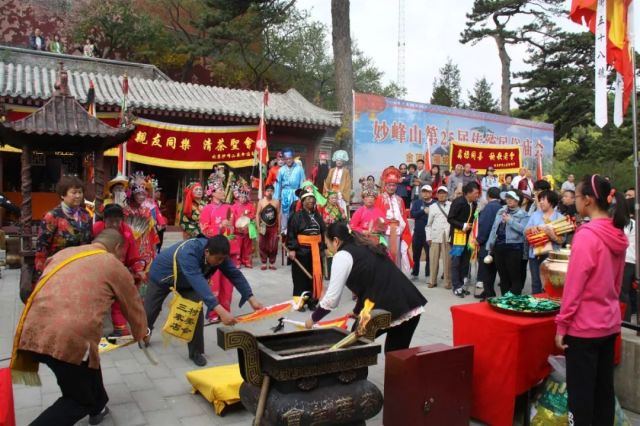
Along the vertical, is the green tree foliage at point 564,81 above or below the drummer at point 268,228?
above

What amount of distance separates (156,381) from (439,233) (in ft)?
17.8

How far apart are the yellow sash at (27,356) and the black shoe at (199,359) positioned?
193cm

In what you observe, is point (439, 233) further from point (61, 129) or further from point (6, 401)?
point (6, 401)

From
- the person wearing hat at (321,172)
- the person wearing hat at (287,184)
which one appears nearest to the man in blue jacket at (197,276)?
the person wearing hat at (287,184)

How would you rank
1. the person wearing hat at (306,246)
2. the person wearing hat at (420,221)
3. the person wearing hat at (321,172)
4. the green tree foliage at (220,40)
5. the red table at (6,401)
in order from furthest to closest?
the green tree foliage at (220,40) → the person wearing hat at (321,172) → the person wearing hat at (420,221) → the person wearing hat at (306,246) → the red table at (6,401)

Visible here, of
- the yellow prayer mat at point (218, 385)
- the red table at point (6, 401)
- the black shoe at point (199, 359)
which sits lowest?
the black shoe at point (199, 359)

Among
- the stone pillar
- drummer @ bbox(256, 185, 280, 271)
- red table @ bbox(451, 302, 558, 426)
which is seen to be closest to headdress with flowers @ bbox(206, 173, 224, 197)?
drummer @ bbox(256, 185, 280, 271)

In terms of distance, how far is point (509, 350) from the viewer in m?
3.46

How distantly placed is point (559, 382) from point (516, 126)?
17098mm

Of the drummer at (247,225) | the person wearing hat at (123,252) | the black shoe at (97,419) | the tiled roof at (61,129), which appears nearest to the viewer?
the black shoe at (97,419)

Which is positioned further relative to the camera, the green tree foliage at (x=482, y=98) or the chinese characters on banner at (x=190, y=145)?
the green tree foliage at (x=482, y=98)

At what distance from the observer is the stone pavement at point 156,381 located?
150 inches

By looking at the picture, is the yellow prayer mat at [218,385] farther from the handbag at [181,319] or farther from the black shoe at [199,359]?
the black shoe at [199,359]

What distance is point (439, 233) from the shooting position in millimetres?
8656
